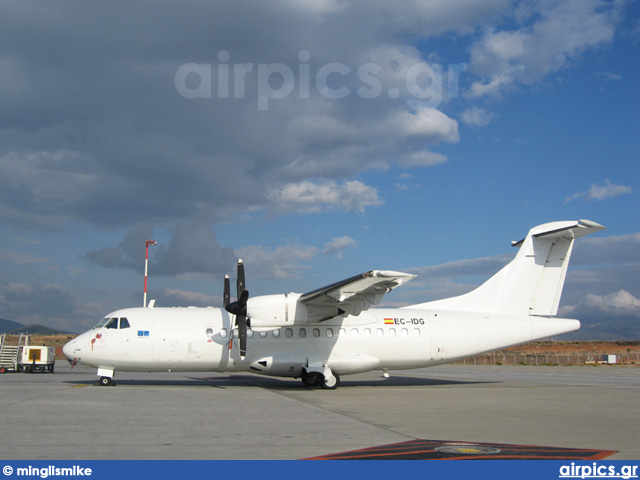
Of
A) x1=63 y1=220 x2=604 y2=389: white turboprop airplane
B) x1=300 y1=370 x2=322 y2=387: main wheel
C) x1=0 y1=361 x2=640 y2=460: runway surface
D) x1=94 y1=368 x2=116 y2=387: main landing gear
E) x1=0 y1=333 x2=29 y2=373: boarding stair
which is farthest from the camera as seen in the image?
x1=0 y1=333 x2=29 y2=373: boarding stair

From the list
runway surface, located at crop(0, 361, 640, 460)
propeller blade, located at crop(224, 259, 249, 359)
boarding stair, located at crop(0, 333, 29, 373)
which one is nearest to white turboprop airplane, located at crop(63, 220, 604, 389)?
propeller blade, located at crop(224, 259, 249, 359)

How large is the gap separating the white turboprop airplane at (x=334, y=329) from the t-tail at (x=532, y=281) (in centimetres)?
4

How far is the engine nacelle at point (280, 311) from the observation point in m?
19.9

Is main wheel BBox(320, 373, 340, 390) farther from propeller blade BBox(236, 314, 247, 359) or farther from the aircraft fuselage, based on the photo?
propeller blade BBox(236, 314, 247, 359)

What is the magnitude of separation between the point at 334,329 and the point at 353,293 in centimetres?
304

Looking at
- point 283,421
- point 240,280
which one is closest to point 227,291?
point 240,280

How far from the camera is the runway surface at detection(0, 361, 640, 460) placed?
850cm

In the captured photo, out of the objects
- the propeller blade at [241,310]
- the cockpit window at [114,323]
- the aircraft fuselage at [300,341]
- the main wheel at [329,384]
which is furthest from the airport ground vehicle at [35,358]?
the main wheel at [329,384]

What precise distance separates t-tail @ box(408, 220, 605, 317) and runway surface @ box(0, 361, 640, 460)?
15.5ft

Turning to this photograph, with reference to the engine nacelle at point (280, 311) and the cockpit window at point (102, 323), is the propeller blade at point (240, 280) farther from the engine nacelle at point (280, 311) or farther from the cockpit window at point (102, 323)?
the cockpit window at point (102, 323)

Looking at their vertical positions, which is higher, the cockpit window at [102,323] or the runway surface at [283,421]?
the cockpit window at [102,323]

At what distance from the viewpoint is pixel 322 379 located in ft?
68.2

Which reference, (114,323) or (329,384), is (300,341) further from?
(114,323)

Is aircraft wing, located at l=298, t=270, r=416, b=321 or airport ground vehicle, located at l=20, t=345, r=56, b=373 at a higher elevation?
aircraft wing, located at l=298, t=270, r=416, b=321
